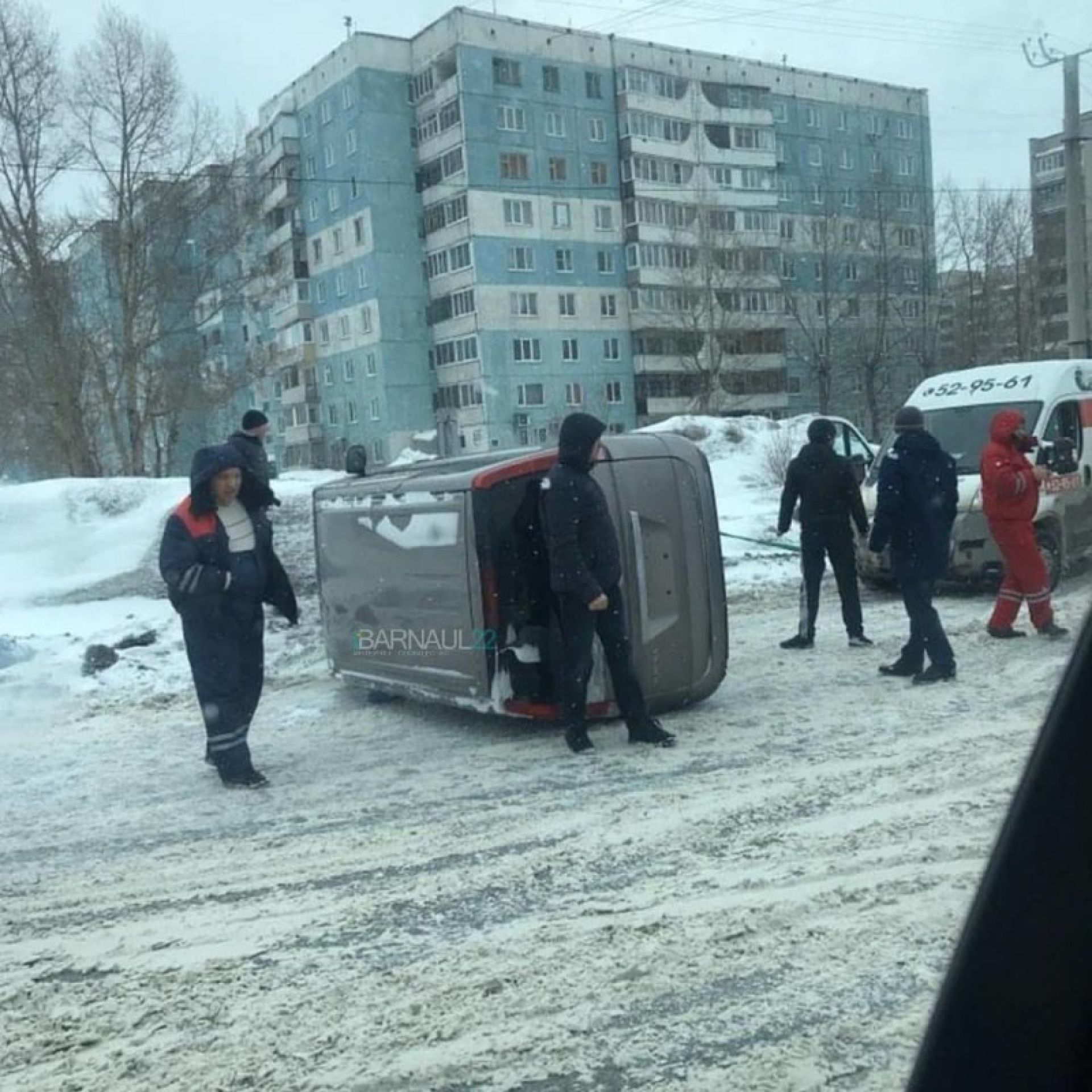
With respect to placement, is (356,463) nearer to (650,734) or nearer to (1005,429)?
(650,734)

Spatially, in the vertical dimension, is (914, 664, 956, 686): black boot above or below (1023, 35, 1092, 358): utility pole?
below

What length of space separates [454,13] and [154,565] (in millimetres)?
33931

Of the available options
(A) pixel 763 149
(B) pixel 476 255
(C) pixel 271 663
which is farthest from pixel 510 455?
(A) pixel 763 149

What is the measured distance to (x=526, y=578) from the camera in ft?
22.5

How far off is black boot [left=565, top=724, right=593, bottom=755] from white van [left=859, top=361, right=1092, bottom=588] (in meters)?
5.48

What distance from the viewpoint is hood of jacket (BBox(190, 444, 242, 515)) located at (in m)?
→ 6.04

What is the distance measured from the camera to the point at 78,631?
408 inches

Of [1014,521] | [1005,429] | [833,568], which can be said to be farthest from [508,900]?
[1005,429]

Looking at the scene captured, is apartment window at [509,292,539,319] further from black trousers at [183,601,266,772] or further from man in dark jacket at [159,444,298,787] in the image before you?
black trousers at [183,601,266,772]

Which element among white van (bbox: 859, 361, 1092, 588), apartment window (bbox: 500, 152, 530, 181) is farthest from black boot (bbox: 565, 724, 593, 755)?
apartment window (bbox: 500, 152, 530, 181)

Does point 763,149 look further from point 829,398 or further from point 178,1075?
point 178,1075

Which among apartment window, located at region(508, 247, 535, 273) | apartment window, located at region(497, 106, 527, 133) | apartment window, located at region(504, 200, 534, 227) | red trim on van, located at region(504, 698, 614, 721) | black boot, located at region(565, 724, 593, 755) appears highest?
apartment window, located at region(497, 106, 527, 133)

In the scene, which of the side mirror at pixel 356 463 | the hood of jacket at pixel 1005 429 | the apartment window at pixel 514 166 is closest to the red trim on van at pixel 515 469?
the side mirror at pixel 356 463

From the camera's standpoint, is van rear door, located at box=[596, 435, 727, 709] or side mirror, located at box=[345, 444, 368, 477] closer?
van rear door, located at box=[596, 435, 727, 709]
